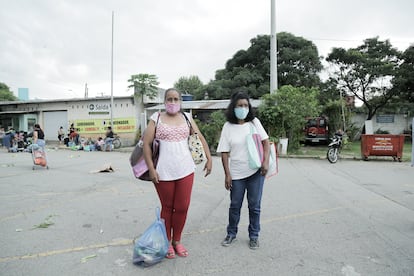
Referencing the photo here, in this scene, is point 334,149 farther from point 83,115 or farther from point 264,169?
point 83,115

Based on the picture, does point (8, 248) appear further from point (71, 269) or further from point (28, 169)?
point (28, 169)

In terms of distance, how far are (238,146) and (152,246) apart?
138 cm

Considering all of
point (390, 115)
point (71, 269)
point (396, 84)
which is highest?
point (396, 84)

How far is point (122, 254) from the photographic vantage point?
10.1 feet

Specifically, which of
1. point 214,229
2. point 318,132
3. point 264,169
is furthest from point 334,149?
point 264,169

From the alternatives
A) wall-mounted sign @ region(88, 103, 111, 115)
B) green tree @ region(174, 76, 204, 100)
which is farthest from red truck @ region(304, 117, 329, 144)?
green tree @ region(174, 76, 204, 100)

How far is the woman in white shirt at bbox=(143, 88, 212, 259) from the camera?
113 inches

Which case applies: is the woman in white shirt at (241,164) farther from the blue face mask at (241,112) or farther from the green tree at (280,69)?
the green tree at (280,69)

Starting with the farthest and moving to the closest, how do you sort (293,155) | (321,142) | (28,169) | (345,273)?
1. (321,142)
2. (293,155)
3. (28,169)
4. (345,273)

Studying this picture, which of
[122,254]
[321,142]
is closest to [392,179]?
[122,254]

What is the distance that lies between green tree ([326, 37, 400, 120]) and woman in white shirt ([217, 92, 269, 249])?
20752mm

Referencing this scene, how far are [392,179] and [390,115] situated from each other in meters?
19.4

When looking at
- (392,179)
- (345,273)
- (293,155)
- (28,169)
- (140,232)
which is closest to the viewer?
(345,273)

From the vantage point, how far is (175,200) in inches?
116
